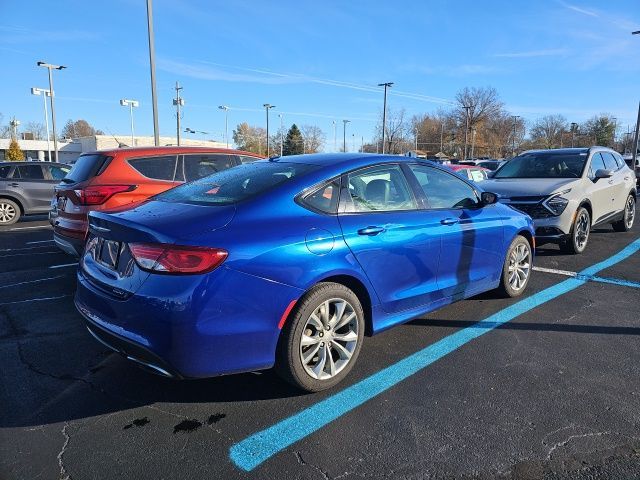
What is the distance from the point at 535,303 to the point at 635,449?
258 centimetres

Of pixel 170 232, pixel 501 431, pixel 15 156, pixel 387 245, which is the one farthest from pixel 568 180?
pixel 15 156

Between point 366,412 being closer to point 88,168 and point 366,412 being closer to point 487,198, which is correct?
point 487,198

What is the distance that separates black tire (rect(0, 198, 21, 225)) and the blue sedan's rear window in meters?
10.2

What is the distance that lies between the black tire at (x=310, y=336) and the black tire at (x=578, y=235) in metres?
5.38

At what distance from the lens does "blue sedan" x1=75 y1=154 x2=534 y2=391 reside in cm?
264

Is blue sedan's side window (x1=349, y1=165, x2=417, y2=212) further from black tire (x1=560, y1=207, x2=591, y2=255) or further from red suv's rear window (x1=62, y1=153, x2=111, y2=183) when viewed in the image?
black tire (x1=560, y1=207, x2=591, y2=255)

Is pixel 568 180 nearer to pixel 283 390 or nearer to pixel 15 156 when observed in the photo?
pixel 283 390

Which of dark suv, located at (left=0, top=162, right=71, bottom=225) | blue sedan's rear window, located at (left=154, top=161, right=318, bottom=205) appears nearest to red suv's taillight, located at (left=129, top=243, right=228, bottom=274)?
blue sedan's rear window, located at (left=154, top=161, right=318, bottom=205)

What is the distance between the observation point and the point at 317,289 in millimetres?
3020

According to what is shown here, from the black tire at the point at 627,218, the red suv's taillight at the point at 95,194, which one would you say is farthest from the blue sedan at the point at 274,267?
the black tire at the point at 627,218

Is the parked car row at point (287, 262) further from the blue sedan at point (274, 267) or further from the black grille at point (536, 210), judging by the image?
the black grille at point (536, 210)

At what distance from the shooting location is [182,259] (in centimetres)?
262

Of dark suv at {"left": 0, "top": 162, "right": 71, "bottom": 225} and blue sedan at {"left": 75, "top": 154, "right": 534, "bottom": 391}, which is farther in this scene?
dark suv at {"left": 0, "top": 162, "right": 71, "bottom": 225}

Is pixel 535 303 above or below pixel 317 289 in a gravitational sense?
below
